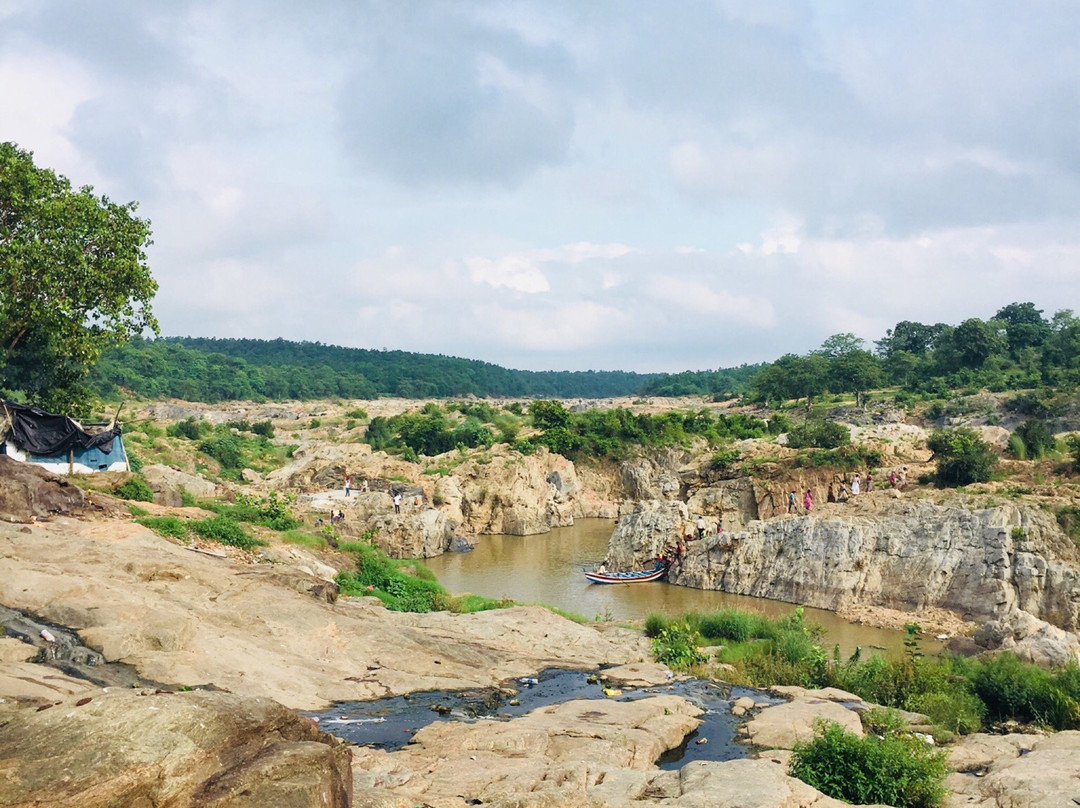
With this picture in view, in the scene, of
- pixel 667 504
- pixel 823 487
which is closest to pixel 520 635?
pixel 667 504

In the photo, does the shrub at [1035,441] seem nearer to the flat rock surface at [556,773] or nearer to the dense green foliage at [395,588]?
the dense green foliage at [395,588]

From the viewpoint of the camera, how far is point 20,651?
9.98 metres

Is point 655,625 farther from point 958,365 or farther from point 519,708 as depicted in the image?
point 958,365

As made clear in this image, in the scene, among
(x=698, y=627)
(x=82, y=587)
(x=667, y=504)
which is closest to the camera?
(x=82, y=587)

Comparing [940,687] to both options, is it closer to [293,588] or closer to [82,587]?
[293,588]

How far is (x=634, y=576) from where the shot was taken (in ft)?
98.6

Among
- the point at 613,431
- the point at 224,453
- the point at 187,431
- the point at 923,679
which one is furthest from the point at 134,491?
the point at 187,431

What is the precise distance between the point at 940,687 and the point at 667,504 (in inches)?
717

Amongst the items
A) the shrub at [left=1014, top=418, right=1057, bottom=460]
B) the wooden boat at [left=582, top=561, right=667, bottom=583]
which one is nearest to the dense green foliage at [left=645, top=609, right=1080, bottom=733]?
the wooden boat at [left=582, top=561, right=667, bottom=583]

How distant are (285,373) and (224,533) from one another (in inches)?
4452

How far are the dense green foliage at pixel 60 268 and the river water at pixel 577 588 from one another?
550 inches

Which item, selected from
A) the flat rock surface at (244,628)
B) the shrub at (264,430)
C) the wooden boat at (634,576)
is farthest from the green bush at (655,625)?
the shrub at (264,430)

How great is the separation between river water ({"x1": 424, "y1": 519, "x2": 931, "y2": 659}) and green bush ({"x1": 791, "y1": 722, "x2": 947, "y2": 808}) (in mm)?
11773

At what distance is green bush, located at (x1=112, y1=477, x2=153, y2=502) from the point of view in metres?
21.8
